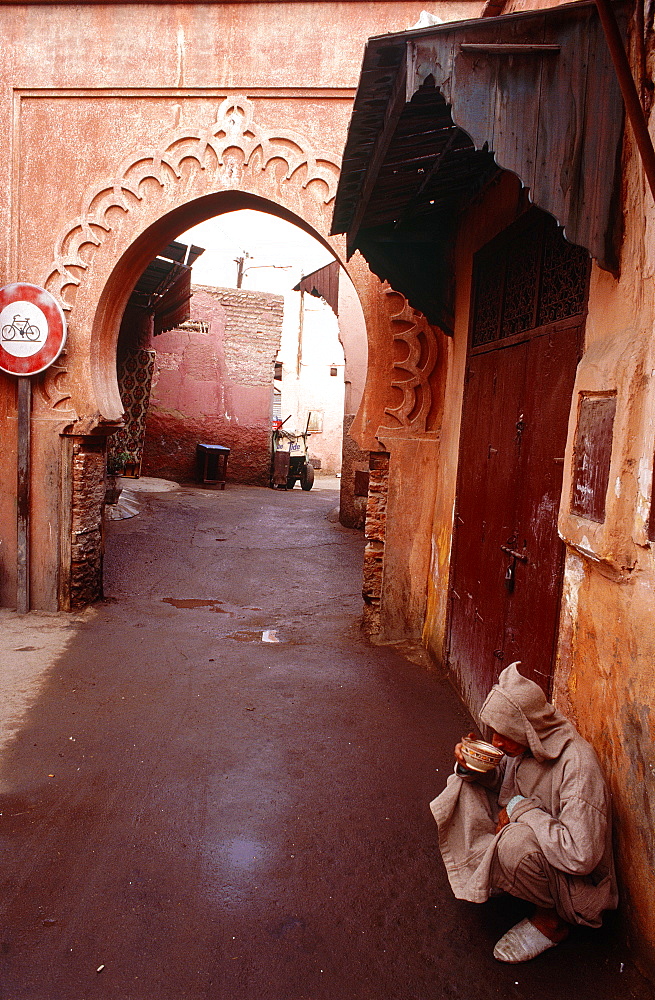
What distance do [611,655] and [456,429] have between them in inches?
116

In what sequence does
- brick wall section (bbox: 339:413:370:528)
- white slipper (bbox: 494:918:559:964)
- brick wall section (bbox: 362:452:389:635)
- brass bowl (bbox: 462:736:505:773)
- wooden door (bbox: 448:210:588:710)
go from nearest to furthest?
white slipper (bbox: 494:918:559:964) → brass bowl (bbox: 462:736:505:773) → wooden door (bbox: 448:210:588:710) → brick wall section (bbox: 362:452:389:635) → brick wall section (bbox: 339:413:370:528)

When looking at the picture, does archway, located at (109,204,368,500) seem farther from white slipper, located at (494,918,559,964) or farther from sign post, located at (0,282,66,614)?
white slipper, located at (494,918,559,964)

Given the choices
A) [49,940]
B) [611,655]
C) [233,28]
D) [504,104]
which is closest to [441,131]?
[504,104]

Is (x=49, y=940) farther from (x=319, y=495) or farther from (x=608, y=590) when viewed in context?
(x=319, y=495)

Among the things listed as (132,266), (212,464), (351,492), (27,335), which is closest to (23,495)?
(27,335)

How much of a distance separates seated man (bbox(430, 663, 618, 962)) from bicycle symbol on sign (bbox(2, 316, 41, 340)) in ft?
17.5

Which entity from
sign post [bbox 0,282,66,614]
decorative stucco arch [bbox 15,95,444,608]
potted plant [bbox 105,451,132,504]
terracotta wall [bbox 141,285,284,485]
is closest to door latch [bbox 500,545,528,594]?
decorative stucco arch [bbox 15,95,444,608]

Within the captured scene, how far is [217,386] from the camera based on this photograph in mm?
17203

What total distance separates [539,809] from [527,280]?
2878mm

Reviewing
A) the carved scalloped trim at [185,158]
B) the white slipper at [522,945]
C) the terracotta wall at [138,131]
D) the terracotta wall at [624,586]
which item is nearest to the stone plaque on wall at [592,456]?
the terracotta wall at [624,586]

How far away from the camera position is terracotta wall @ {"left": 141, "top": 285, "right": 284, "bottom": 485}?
1630 cm

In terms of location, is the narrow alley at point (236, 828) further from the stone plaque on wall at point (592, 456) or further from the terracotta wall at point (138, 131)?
the terracotta wall at point (138, 131)

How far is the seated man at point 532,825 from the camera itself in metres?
2.35

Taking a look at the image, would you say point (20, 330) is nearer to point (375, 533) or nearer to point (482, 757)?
point (375, 533)
